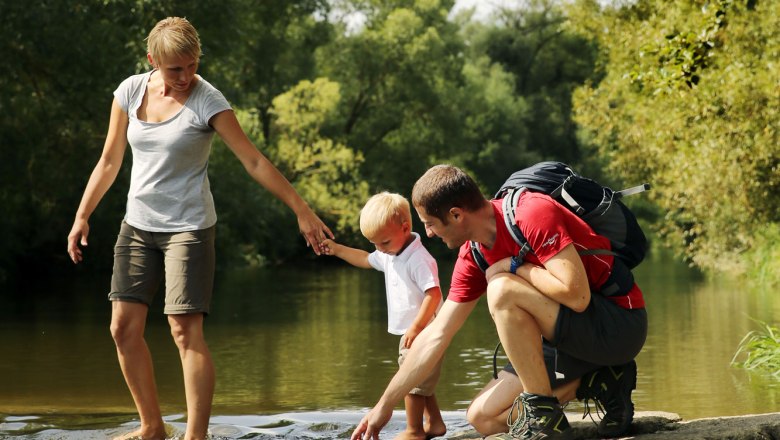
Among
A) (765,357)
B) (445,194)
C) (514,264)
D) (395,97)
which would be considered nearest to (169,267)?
(445,194)

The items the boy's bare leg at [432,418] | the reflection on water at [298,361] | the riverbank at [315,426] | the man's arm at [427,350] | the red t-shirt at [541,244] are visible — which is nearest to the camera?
the red t-shirt at [541,244]

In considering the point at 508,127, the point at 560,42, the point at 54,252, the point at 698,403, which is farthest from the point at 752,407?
the point at 560,42

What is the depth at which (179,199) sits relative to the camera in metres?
5.38

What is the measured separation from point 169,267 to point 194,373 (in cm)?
49

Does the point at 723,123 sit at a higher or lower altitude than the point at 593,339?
higher

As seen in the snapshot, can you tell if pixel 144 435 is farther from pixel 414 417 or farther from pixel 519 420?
pixel 519 420

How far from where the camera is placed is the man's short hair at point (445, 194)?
4.53 m

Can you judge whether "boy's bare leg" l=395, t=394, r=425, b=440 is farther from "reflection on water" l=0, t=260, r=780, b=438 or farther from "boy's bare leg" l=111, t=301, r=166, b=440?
"boy's bare leg" l=111, t=301, r=166, b=440

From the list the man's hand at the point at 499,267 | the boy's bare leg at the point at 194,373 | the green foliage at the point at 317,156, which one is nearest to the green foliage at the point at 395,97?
the green foliage at the point at 317,156

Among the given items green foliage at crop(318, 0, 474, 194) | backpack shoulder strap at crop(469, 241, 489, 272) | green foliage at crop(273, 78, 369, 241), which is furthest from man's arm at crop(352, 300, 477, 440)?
green foliage at crop(318, 0, 474, 194)

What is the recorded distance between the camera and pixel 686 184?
19016 mm

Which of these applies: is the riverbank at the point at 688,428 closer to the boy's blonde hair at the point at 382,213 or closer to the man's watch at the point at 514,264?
the man's watch at the point at 514,264

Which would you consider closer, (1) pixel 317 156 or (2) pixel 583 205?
(2) pixel 583 205

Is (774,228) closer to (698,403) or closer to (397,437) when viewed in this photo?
(698,403)
